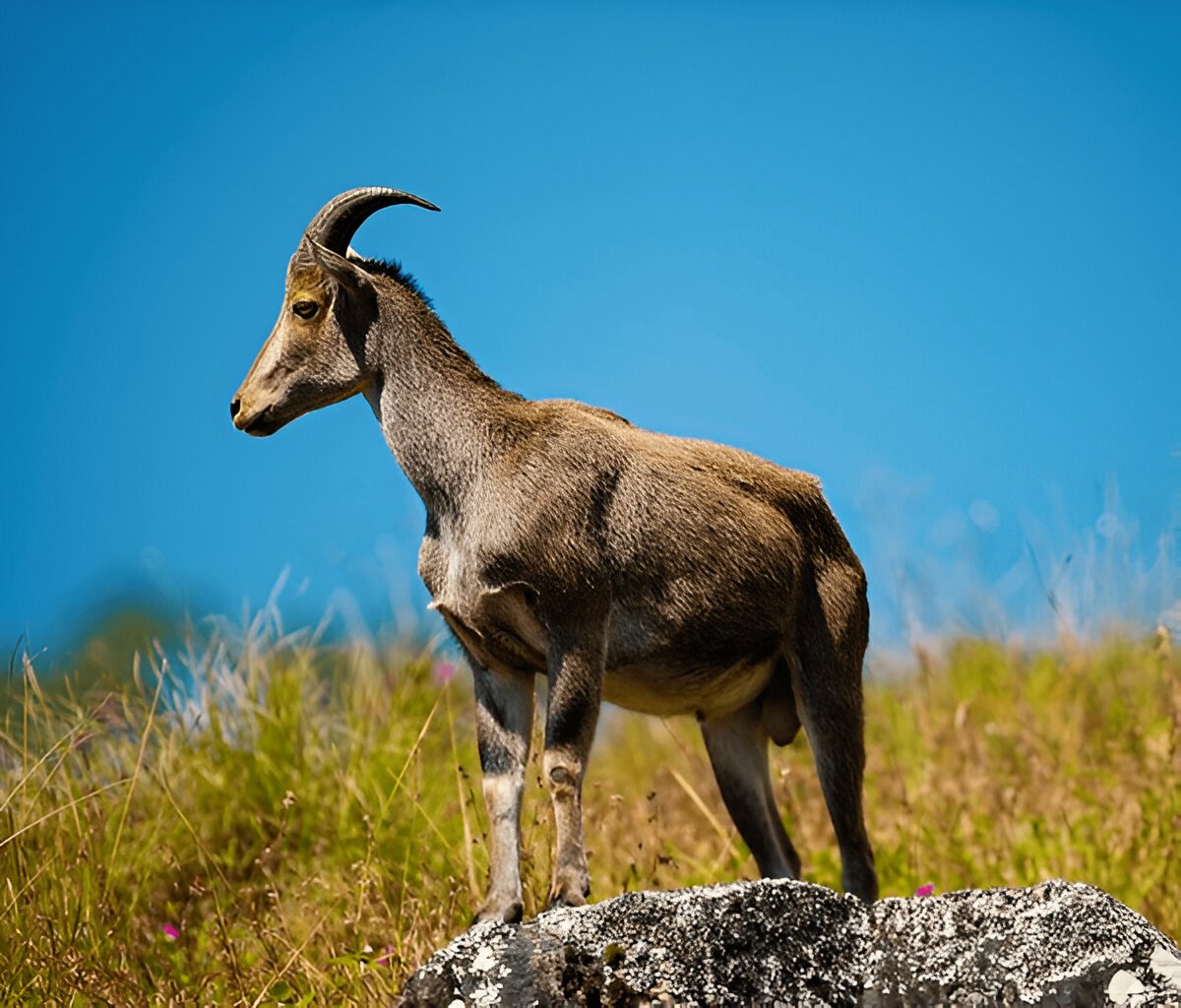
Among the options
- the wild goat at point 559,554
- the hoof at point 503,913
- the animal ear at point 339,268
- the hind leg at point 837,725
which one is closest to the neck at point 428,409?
the wild goat at point 559,554

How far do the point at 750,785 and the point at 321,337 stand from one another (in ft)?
7.88

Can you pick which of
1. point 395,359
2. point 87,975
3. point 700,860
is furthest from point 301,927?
point 395,359

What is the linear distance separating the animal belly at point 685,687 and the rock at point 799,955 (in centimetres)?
100

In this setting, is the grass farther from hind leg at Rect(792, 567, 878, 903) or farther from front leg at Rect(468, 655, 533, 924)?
hind leg at Rect(792, 567, 878, 903)

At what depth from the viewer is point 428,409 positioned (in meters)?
5.29

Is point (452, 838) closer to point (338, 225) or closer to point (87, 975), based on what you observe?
point (87, 975)

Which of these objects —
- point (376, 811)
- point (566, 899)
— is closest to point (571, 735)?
point (566, 899)

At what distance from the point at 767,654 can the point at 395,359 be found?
1.76 metres

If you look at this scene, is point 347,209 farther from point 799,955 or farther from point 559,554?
point 799,955

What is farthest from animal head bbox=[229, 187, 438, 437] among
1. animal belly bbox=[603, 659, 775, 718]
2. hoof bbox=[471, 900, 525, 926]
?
hoof bbox=[471, 900, 525, 926]

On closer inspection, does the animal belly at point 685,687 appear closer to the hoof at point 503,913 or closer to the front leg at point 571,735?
the front leg at point 571,735

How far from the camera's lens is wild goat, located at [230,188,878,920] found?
494 cm

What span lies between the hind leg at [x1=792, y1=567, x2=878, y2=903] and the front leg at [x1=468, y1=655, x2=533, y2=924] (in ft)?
3.56

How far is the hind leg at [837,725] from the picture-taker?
561 centimetres
